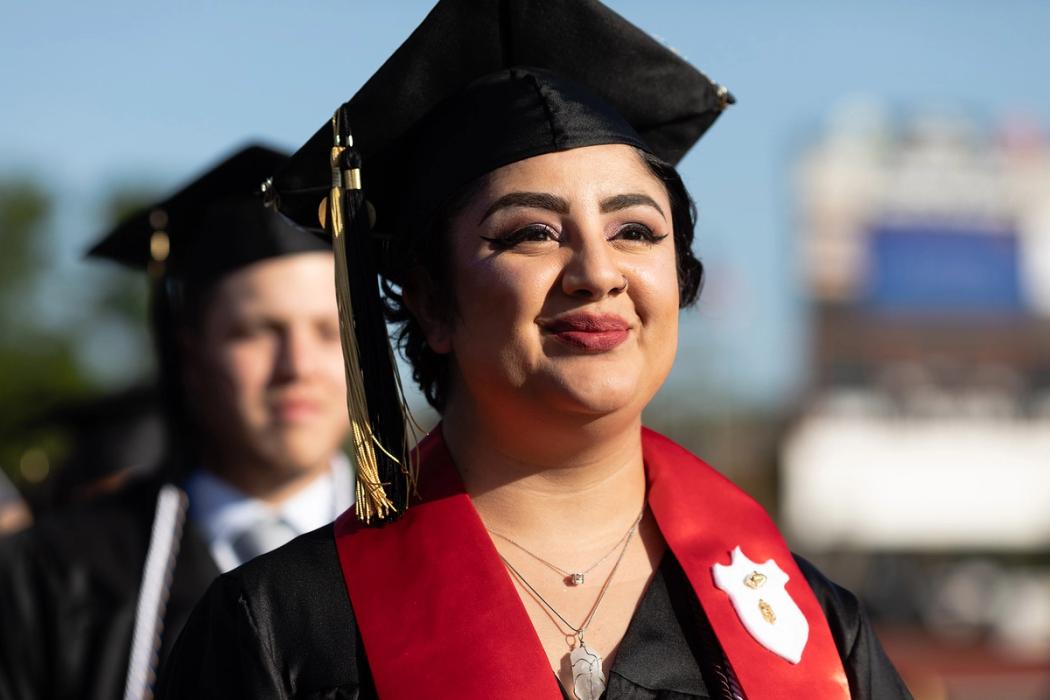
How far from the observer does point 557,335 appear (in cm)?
244

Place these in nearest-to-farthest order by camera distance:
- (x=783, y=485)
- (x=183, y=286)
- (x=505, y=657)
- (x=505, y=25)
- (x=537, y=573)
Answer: (x=505, y=657) < (x=537, y=573) < (x=505, y=25) < (x=183, y=286) < (x=783, y=485)

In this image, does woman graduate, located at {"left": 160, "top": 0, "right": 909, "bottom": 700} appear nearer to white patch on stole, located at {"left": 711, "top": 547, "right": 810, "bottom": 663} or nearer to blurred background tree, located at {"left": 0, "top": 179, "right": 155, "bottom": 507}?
white patch on stole, located at {"left": 711, "top": 547, "right": 810, "bottom": 663}

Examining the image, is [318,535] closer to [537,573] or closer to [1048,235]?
[537,573]

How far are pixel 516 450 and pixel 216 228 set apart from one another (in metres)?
1.80

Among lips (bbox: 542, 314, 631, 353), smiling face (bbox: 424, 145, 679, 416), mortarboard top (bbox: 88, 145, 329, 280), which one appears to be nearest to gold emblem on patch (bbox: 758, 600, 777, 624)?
smiling face (bbox: 424, 145, 679, 416)

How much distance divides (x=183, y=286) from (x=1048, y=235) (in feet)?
196

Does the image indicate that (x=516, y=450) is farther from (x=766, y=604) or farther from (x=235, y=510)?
(x=235, y=510)

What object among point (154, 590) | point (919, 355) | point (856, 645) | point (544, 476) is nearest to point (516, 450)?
point (544, 476)

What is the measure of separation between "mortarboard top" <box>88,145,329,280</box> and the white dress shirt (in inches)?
22.2

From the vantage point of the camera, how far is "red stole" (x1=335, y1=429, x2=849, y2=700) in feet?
7.88

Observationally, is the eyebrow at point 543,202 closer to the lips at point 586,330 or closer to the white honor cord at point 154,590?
the lips at point 586,330

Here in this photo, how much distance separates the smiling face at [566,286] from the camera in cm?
243

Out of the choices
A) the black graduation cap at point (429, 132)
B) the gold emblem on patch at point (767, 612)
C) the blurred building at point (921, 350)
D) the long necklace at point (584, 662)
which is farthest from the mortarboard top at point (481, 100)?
the blurred building at point (921, 350)

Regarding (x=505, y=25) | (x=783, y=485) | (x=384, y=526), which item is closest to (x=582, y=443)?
(x=384, y=526)
